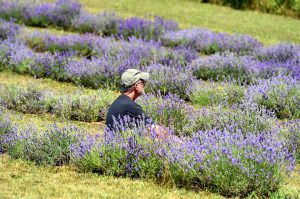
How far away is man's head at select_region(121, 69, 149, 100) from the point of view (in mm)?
7559

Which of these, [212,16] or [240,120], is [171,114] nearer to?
[240,120]

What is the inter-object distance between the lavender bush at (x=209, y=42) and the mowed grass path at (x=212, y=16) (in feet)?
5.94

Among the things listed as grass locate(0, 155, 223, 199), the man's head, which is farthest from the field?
the man's head

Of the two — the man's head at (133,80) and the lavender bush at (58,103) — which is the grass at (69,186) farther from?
the lavender bush at (58,103)

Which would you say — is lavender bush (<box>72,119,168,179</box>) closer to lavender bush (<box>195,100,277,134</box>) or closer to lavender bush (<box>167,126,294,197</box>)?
lavender bush (<box>167,126,294,197</box>)

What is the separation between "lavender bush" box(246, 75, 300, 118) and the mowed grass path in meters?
7.30

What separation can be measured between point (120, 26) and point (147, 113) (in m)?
8.37

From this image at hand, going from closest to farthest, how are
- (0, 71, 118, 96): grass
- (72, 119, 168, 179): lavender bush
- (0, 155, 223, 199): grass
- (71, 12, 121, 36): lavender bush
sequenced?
(0, 155, 223, 199): grass < (72, 119, 168, 179): lavender bush < (0, 71, 118, 96): grass < (71, 12, 121, 36): lavender bush

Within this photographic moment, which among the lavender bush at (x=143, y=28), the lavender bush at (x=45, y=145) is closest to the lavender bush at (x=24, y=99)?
the lavender bush at (x=45, y=145)

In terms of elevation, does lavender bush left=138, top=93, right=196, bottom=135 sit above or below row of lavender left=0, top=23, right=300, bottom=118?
above

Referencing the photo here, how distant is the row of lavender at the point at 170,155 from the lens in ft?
21.1

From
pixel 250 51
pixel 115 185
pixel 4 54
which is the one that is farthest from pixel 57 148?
pixel 250 51

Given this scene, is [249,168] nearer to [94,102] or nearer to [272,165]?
[272,165]

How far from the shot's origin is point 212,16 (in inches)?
821
